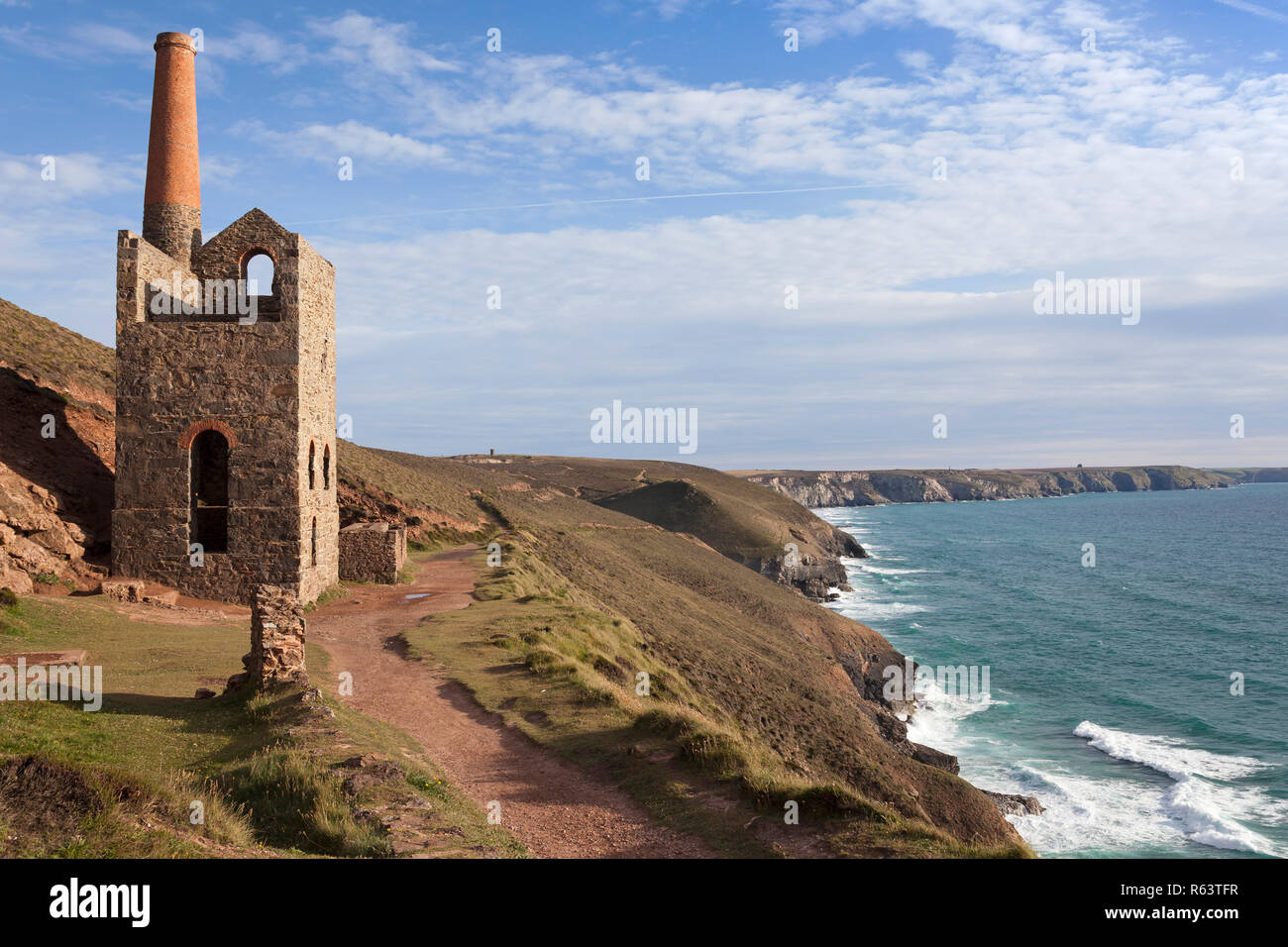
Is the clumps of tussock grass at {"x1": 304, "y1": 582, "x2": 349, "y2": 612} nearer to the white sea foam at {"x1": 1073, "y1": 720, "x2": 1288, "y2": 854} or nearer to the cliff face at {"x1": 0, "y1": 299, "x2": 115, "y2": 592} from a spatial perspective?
the cliff face at {"x1": 0, "y1": 299, "x2": 115, "y2": 592}

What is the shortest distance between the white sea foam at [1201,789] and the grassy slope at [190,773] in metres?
24.2

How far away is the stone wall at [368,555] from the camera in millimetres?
28188

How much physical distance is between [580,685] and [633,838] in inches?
257

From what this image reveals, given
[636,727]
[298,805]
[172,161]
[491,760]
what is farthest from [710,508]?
[298,805]

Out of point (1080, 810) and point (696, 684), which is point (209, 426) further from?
point (1080, 810)

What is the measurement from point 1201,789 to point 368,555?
2926cm

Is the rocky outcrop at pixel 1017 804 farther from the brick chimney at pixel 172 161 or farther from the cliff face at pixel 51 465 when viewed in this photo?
the brick chimney at pixel 172 161

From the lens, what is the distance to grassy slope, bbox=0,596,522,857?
7258mm

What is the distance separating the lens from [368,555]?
93.3 feet
